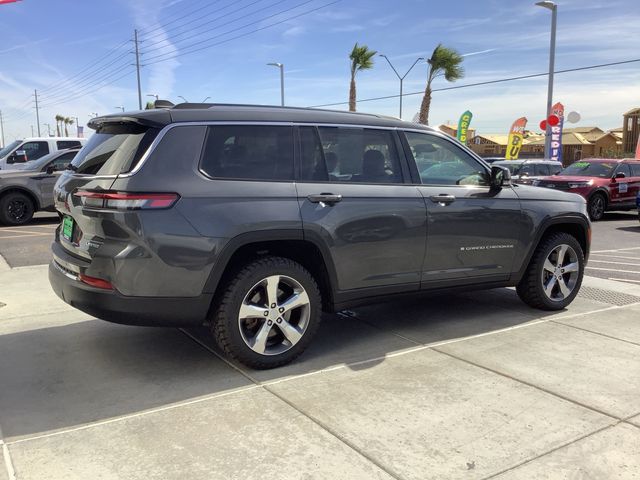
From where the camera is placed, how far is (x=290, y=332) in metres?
4.00

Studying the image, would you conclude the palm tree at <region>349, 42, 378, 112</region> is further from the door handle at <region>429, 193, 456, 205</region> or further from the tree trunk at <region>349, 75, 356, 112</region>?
the door handle at <region>429, 193, 456, 205</region>

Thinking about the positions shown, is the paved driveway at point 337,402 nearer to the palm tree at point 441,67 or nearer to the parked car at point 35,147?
the parked car at point 35,147

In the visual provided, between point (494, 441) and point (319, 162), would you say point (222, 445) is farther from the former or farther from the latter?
point (319, 162)

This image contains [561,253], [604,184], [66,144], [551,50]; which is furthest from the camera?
[551,50]

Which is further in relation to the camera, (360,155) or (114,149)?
(360,155)

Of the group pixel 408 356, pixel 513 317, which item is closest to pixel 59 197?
pixel 408 356

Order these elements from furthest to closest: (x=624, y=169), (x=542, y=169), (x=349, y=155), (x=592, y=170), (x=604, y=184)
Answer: (x=542, y=169)
(x=592, y=170)
(x=624, y=169)
(x=604, y=184)
(x=349, y=155)

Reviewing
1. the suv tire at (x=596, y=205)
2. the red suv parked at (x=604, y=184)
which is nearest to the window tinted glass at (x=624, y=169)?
the red suv parked at (x=604, y=184)

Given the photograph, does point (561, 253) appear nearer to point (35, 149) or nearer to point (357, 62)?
point (35, 149)

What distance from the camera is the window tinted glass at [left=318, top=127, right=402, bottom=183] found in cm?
426

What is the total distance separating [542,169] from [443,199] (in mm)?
14843

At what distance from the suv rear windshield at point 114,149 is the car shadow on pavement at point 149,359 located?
140 cm

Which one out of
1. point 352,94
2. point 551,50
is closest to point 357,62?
point 352,94

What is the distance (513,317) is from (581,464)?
2.65 meters
